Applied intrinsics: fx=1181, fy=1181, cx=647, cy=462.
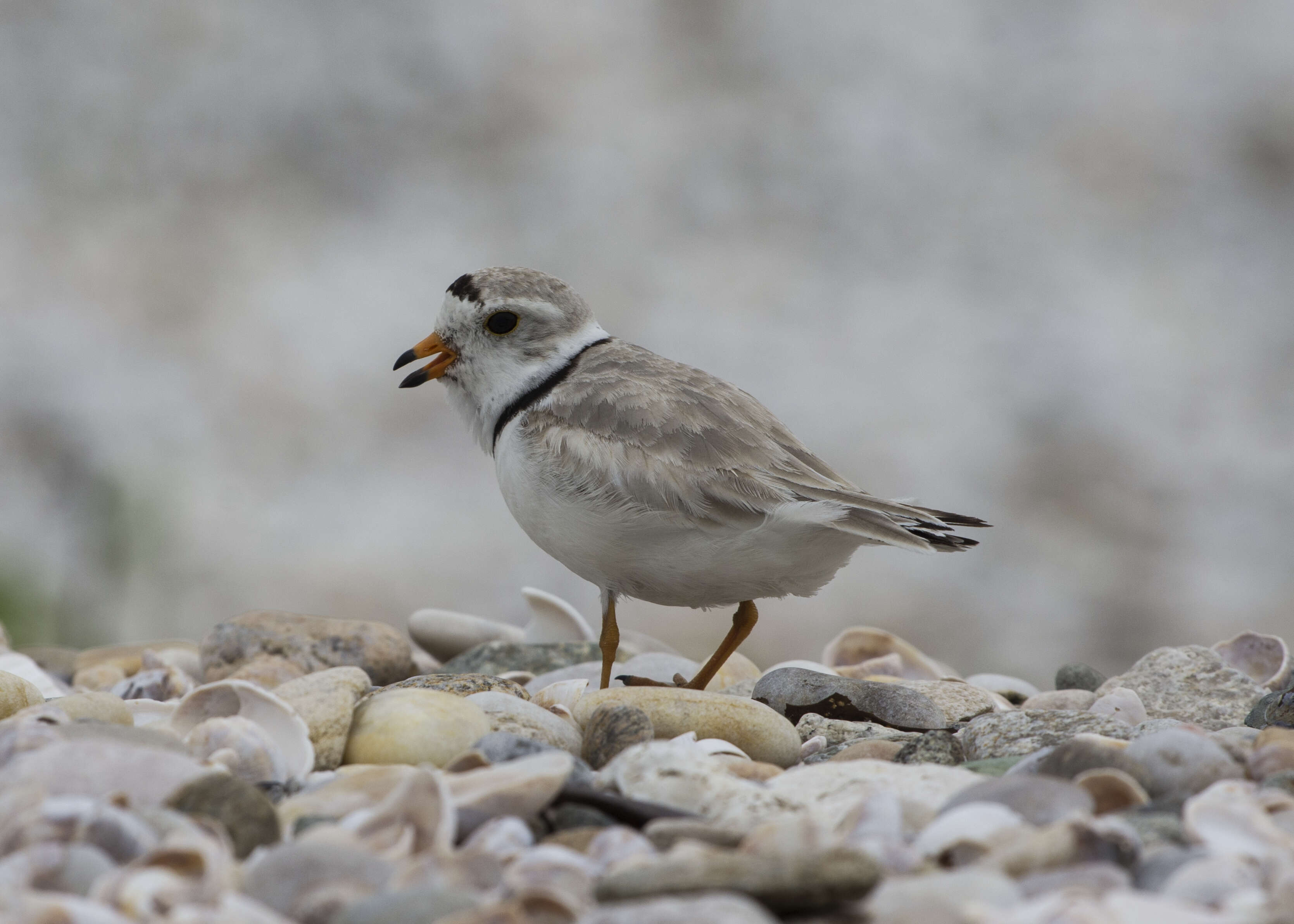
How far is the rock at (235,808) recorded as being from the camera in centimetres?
179

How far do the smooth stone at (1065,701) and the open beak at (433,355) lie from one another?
2014 mm

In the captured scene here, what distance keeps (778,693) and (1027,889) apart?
1.57 meters

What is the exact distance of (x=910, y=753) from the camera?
255 cm

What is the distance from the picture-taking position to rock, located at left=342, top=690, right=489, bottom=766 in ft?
7.82

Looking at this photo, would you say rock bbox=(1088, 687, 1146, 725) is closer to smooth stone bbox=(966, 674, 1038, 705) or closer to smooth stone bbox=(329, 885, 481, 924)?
smooth stone bbox=(966, 674, 1038, 705)

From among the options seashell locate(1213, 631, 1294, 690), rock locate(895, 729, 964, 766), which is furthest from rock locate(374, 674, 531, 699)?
seashell locate(1213, 631, 1294, 690)

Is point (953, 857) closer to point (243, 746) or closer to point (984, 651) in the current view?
point (243, 746)

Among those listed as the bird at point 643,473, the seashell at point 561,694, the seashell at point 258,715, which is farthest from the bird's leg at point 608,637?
the seashell at point 258,715

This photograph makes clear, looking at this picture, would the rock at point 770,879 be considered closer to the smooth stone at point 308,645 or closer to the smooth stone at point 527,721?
the smooth stone at point 527,721

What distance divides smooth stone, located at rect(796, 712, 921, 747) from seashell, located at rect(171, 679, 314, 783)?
1.17m

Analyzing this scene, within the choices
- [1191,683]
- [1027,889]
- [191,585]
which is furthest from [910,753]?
[191,585]

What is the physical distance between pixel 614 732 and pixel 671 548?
723 millimetres

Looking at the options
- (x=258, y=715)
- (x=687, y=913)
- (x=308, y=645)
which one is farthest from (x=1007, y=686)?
(x=687, y=913)

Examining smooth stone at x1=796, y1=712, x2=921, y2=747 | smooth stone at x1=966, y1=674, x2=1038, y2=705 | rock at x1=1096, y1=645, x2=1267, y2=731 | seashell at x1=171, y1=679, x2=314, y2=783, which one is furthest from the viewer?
smooth stone at x1=966, y1=674, x2=1038, y2=705
